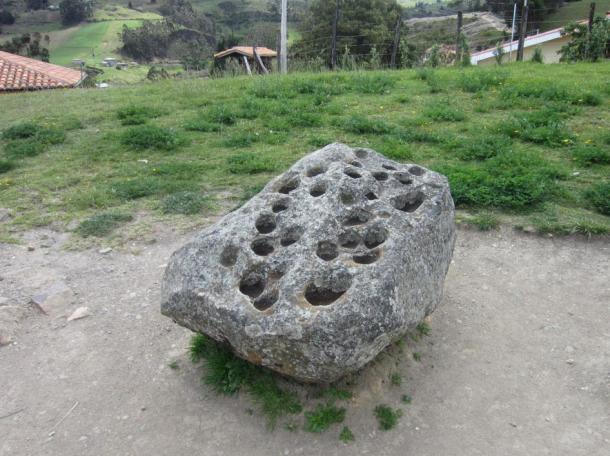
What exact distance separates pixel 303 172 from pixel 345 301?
162 centimetres

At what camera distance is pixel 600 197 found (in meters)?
6.91

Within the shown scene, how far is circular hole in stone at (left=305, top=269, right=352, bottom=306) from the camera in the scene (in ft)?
12.1

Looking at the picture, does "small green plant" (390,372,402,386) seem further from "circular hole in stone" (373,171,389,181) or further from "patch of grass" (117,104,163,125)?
"patch of grass" (117,104,163,125)

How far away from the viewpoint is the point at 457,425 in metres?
3.90

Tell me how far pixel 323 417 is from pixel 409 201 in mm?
1814

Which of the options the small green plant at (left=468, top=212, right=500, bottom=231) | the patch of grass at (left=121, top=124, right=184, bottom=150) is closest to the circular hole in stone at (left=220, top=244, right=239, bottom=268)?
the small green plant at (left=468, top=212, right=500, bottom=231)

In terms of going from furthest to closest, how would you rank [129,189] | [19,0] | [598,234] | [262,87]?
[19,0]
[262,87]
[129,189]
[598,234]

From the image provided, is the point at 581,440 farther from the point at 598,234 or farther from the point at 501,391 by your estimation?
the point at 598,234

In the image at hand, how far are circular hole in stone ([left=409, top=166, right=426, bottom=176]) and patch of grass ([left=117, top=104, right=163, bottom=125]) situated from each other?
758 cm

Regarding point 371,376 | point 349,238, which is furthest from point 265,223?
point 371,376

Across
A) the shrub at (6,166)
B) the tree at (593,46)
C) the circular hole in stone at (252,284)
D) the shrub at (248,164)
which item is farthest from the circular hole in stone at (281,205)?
the tree at (593,46)

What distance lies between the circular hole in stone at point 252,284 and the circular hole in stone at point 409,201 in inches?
50.1

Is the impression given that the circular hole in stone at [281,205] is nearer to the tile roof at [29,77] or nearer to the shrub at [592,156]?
the shrub at [592,156]

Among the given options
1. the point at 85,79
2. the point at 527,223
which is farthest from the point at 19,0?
the point at 527,223
